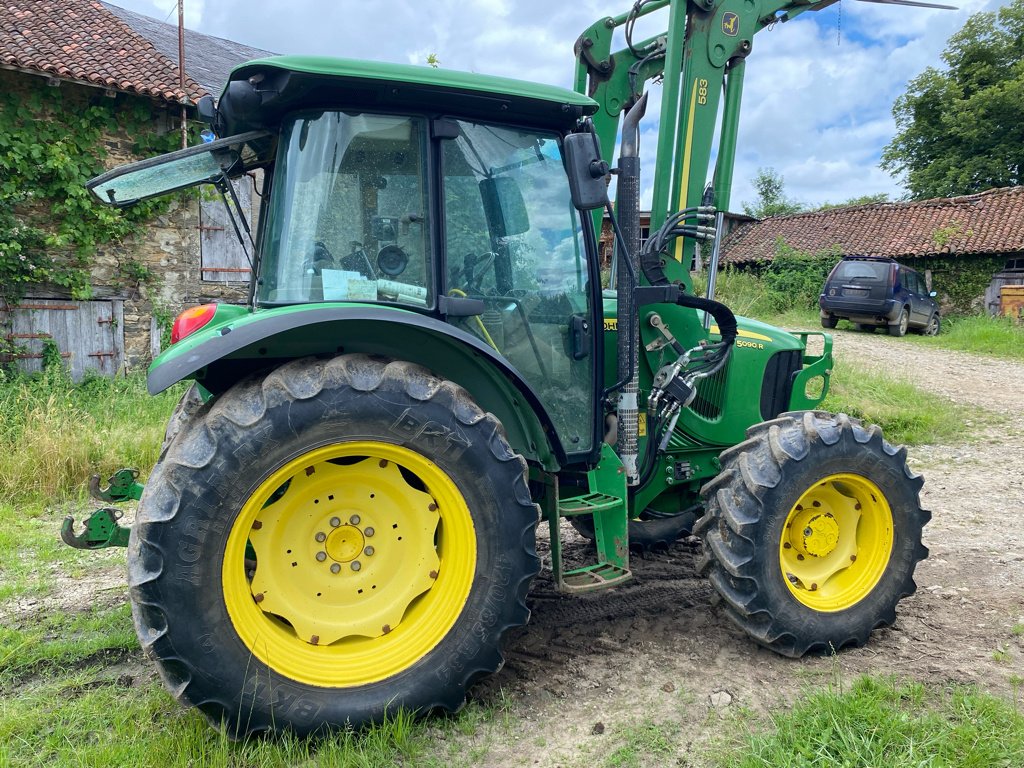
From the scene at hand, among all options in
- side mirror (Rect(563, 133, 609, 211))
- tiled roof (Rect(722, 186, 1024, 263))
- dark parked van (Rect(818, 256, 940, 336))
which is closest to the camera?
side mirror (Rect(563, 133, 609, 211))

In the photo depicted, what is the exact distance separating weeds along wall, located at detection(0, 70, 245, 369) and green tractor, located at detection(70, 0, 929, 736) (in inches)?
303

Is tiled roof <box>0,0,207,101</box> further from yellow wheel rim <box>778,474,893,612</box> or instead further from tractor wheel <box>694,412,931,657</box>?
yellow wheel rim <box>778,474,893,612</box>

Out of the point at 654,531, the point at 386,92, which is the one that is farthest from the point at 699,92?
the point at 654,531

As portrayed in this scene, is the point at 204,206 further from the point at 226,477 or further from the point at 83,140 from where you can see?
the point at 226,477

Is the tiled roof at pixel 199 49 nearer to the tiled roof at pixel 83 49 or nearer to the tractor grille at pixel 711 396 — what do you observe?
the tiled roof at pixel 83 49

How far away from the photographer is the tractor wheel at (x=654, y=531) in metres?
4.59

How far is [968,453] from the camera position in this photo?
24.9 ft

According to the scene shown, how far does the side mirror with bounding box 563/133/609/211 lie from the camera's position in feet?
9.26

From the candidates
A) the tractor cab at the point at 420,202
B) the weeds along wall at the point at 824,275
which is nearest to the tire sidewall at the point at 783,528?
the tractor cab at the point at 420,202

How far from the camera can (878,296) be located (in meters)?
18.5

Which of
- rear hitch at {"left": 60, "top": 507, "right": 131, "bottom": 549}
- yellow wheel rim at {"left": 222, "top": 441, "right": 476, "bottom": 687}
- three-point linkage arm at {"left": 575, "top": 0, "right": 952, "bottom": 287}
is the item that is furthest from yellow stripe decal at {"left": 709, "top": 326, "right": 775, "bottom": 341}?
rear hitch at {"left": 60, "top": 507, "right": 131, "bottom": 549}

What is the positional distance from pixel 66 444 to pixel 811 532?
5.61 metres

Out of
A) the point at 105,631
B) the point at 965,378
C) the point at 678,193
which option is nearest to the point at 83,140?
the point at 105,631

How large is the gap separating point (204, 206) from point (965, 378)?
12.4 m
